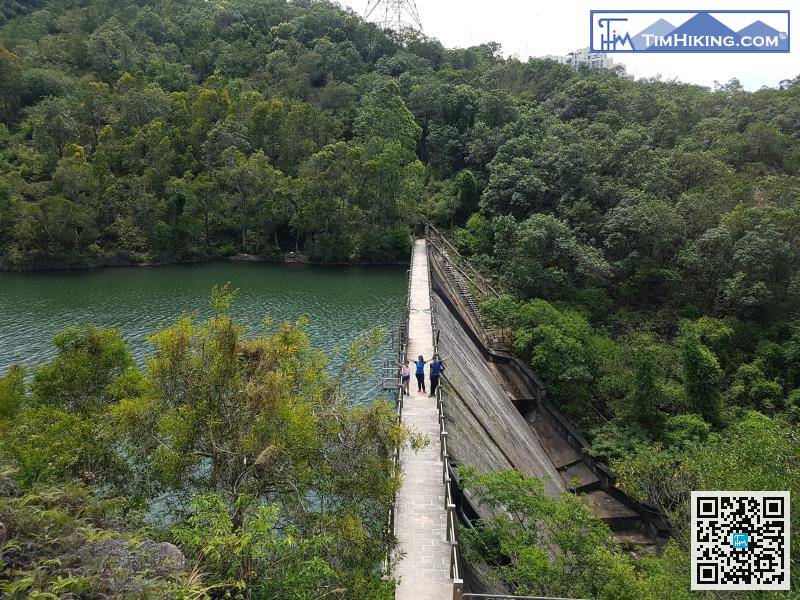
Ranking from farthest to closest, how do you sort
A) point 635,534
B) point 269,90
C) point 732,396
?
point 269,90, point 732,396, point 635,534

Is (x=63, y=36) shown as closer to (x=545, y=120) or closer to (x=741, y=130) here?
(x=545, y=120)

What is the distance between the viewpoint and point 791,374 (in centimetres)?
2464

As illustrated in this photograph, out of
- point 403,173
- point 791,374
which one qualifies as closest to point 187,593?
point 791,374

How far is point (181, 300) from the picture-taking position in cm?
3481

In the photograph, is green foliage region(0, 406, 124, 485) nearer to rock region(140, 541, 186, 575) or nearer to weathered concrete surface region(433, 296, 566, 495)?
rock region(140, 541, 186, 575)

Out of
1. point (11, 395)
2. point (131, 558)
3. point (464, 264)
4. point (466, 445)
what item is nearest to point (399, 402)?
point (466, 445)

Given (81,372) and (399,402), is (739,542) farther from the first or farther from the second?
(81,372)

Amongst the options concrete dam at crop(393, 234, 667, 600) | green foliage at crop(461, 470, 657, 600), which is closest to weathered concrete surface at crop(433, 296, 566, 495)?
concrete dam at crop(393, 234, 667, 600)

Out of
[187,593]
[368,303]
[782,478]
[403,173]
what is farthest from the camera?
[403,173]

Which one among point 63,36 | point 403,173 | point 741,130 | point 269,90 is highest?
point 63,36

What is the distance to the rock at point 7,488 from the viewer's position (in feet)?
27.7

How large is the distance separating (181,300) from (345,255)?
15622 millimetres

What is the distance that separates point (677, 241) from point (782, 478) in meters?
23.0

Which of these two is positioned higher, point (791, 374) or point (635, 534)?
point (791, 374)
